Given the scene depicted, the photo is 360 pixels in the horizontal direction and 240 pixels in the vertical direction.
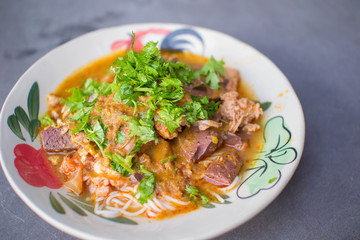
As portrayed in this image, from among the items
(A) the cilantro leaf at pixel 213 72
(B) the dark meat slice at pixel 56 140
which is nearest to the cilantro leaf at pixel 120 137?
(B) the dark meat slice at pixel 56 140

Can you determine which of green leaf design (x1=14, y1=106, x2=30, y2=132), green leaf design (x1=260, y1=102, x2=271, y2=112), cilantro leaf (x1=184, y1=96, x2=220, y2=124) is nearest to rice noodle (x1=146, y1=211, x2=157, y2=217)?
cilantro leaf (x1=184, y1=96, x2=220, y2=124)

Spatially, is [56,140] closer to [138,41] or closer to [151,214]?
[151,214]

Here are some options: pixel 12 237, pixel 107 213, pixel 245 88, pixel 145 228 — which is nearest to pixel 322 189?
pixel 245 88

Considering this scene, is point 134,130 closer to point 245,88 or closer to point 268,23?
point 245,88

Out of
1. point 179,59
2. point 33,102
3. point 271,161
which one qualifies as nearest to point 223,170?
point 271,161

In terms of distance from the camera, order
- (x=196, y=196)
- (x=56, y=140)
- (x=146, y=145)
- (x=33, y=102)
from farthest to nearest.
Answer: (x=33, y=102), (x=56, y=140), (x=146, y=145), (x=196, y=196)

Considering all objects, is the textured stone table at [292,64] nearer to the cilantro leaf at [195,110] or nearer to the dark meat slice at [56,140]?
the dark meat slice at [56,140]

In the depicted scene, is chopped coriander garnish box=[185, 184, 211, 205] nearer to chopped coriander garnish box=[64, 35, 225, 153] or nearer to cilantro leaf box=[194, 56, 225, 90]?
chopped coriander garnish box=[64, 35, 225, 153]
